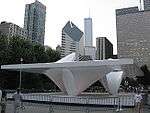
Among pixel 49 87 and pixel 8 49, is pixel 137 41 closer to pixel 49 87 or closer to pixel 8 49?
pixel 49 87

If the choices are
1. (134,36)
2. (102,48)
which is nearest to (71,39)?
(102,48)

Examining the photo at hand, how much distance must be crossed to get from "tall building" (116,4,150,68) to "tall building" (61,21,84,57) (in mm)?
24332

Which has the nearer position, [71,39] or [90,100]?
[90,100]

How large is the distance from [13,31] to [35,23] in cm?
3459

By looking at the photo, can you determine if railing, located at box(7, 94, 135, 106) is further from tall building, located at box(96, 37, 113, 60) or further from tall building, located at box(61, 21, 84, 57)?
tall building, located at box(96, 37, 113, 60)

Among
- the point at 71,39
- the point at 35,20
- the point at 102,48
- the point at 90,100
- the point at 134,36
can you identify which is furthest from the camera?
the point at 102,48

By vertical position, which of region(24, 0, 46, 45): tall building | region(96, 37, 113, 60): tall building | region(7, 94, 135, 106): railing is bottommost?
region(7, 94, 135, 106): railing

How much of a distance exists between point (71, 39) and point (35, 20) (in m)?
21.3

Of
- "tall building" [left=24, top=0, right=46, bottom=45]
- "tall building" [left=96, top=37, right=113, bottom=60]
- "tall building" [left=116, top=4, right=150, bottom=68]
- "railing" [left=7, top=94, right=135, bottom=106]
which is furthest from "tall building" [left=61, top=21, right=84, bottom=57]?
"railing" [left=7, top=94, right=135, bottom=106]

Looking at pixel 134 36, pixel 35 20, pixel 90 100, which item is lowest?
pixel 90 100

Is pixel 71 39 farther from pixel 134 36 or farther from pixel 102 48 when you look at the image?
pixel 134 36

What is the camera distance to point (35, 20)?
467 ft

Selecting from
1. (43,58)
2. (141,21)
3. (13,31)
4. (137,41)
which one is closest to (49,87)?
(43,58)

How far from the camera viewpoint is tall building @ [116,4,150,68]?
122m
